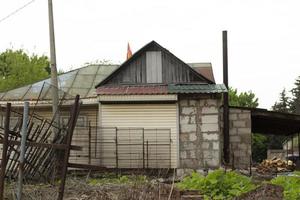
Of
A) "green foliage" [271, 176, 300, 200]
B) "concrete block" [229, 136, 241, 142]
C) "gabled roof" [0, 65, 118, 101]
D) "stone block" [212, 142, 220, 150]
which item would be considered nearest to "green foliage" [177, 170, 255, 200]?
"green foliage" [271, 176, 300, 200]

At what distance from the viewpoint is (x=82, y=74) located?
93.4 ft

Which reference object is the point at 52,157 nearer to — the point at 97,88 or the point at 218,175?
the point at 218,175

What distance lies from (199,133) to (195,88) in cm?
183

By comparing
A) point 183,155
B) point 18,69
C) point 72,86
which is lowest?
point 183,155

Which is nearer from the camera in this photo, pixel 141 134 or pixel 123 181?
pixel 123 181

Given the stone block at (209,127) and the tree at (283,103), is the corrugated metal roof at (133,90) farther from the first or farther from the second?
the tree at (283,103)

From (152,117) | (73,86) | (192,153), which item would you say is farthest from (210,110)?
(73,86)

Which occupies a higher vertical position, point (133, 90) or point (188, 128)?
point (133, 90)

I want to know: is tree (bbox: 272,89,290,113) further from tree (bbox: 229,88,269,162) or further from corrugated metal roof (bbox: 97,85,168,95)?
corrugated metal roof (bbox: 97,85,168,95)

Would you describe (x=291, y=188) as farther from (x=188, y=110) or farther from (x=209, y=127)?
(x=188, y=110)

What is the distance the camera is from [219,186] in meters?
10.6

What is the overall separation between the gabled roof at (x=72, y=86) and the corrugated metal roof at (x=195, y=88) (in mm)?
3647

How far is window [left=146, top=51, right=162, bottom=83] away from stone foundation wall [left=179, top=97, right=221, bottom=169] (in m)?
1.71

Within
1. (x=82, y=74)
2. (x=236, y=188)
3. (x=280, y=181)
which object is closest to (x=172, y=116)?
(x=82, y=74)
